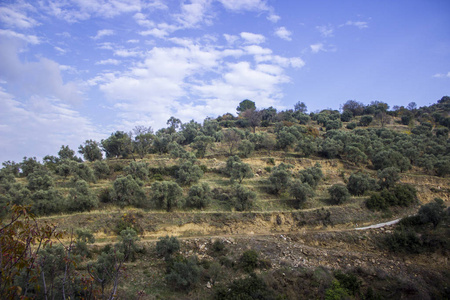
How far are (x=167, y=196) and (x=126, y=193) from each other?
4602 mm

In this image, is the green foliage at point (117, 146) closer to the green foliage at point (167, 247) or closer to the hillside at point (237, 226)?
the hillside at point (237, 226)

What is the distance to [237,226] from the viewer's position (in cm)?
2684

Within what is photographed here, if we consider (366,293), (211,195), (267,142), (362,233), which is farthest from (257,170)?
(366,293)

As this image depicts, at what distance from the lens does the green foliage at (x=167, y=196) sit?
2742 cm

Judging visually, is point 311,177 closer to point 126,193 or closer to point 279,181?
point 279,181

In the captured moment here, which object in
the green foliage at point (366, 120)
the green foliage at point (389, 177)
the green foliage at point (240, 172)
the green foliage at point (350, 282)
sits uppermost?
the green foliage at point (366, 120)

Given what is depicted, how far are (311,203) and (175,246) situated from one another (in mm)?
19537

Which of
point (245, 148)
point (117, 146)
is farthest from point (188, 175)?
point (117, 146)

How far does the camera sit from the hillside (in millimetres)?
17719

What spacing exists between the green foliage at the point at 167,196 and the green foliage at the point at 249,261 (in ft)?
31.9

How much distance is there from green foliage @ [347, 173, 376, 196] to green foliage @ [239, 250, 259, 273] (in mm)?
21219

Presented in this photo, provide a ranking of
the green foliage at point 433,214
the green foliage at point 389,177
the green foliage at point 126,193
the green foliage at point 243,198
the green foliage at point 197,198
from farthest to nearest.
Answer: the green foliage at point 389,177 → the green foliage at point 243,198 → the green foliage at point 197,198 → the green foliage at point 126,193 → the green foliage at point 433,214

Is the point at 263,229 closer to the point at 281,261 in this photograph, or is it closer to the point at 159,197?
the point at 281,261

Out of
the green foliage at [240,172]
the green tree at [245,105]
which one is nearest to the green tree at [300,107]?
the green tree at [245,105]
